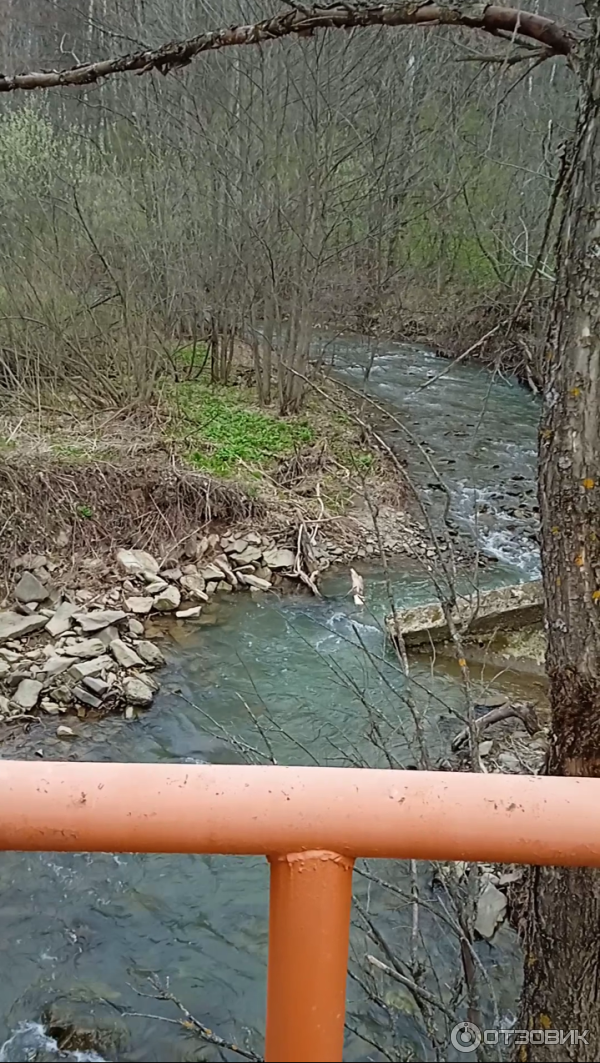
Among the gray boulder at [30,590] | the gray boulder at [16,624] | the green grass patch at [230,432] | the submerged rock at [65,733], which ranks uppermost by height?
the green grass patch at [230,432]

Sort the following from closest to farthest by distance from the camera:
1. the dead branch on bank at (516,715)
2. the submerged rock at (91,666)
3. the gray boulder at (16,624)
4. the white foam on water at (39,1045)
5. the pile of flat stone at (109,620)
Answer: the white foam on water at (39,1045) < the dead branch on bank at (516,715) < the pile of flat stone at (109,620) < the submerged rock at (91,666) < the gray boulder at (16,624)

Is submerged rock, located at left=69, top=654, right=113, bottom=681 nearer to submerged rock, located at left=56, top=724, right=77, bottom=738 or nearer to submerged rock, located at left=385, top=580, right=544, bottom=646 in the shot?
submerged rock, located at left=56, top=724, right=77, bottom=738

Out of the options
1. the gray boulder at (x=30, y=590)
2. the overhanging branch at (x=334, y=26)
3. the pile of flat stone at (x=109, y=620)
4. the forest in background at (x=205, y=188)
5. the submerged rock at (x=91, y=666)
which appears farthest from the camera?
the forest in background at (x=205, y=188)

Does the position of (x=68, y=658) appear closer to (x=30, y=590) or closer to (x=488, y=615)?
(x=30, y=590)

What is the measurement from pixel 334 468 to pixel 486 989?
21.3 ft

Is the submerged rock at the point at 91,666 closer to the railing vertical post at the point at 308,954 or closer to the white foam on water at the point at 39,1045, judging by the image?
the white foam on water at the point at 39,1045

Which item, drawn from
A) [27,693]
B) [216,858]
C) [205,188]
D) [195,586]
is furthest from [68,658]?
[205,188]

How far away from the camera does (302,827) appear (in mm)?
741

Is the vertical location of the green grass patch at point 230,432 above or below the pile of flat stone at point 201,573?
above

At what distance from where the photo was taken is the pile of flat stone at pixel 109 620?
4.94m

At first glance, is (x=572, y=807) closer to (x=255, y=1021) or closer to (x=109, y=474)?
(x=255, y=1021)

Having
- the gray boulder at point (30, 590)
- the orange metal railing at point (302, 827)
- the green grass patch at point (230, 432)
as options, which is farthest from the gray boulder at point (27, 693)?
the orange metal railing at point (302, 827)

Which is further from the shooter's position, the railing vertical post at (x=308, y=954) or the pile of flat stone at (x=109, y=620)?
the pile of flat stone at (x=109, y=620)

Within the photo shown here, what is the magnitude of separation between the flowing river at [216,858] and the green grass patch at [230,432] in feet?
5.32
